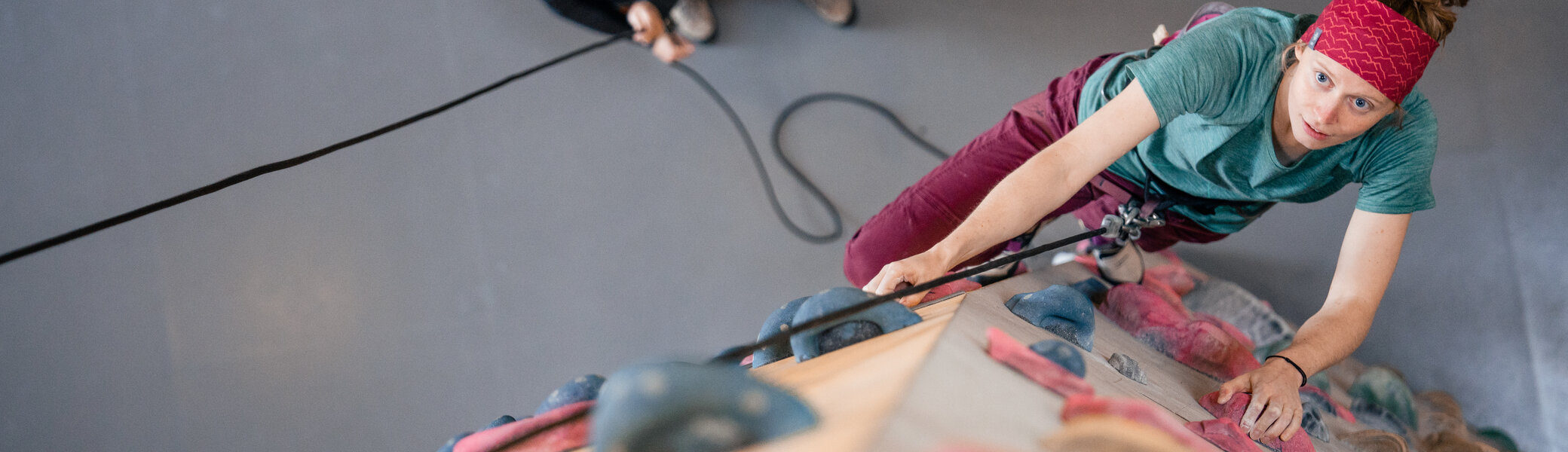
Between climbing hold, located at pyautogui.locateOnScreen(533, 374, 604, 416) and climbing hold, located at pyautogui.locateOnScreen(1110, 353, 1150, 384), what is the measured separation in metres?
0.48

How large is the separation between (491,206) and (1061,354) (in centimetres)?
132

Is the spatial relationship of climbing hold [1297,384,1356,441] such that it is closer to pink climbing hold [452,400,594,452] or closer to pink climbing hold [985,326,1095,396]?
pink climbing hold [985,326,1095,396]

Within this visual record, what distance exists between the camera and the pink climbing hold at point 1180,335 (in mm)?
999

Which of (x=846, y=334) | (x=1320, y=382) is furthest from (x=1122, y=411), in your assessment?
(x=1320, y=382)

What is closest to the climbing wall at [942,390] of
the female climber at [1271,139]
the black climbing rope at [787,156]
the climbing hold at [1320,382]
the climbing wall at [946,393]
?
the climbing wall at [946,393]

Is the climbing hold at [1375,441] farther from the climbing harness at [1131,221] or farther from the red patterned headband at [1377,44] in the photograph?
the red patterned headband at [1377,44]

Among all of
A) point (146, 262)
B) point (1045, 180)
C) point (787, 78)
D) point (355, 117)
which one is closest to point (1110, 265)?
point (1045, 180)

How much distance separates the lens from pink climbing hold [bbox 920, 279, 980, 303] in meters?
0.79

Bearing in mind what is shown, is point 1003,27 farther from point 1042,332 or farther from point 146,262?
point 146,262

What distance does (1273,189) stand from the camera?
942mm

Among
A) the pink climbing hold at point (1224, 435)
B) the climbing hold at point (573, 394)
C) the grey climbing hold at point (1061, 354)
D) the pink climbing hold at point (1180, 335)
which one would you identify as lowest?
the pink climbing hold at point (1180, 335)

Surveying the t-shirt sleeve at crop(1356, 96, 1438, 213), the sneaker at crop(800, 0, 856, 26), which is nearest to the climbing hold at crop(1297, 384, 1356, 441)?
the t-shirt sleeve at crop(1356, 96, 1438, 213)

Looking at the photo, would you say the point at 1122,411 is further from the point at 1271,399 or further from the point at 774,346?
the point at 1271,399

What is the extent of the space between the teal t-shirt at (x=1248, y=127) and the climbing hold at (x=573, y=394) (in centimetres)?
61
